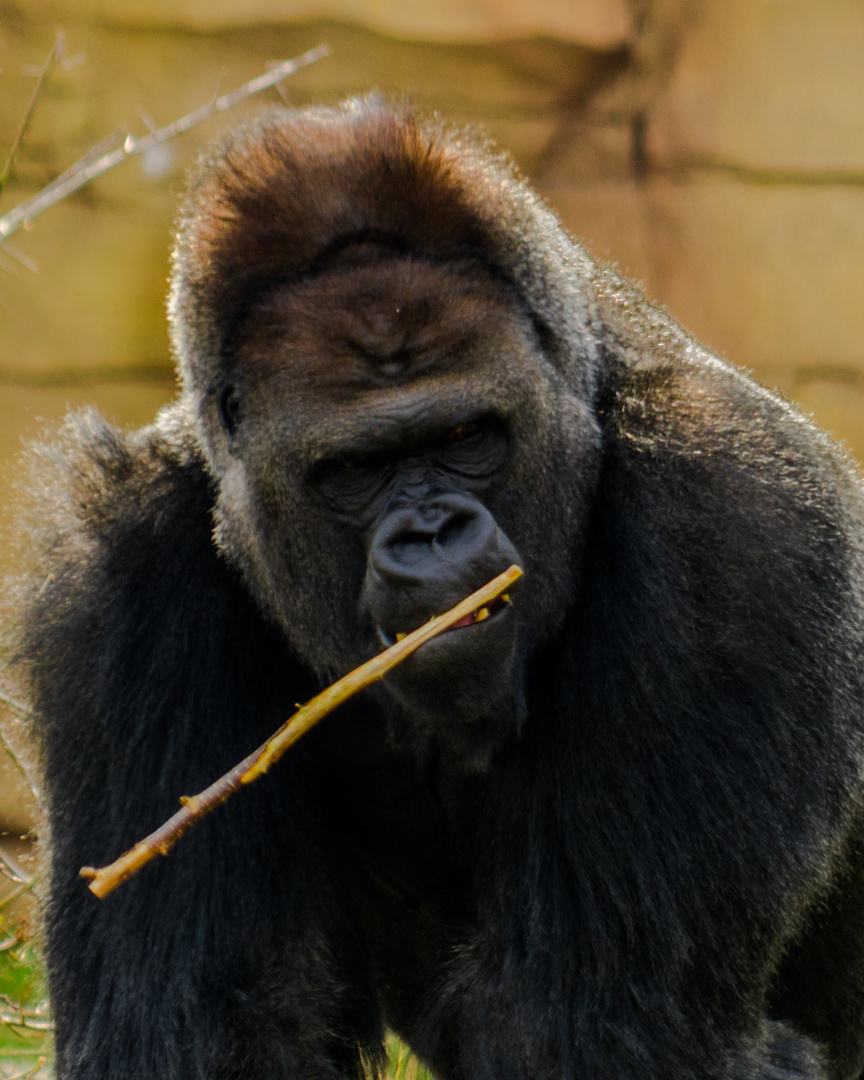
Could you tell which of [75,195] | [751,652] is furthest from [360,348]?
[75,195]

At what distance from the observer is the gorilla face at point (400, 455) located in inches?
128

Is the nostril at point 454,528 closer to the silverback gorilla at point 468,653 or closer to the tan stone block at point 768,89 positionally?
the silverback gorilla at point 468,653

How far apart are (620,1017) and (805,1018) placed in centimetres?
99

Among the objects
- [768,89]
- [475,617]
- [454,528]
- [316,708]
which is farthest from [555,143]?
[316,708]

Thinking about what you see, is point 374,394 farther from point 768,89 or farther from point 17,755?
point 768,89

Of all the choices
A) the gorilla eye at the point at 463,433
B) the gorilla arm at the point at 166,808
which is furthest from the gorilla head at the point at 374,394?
the gorilla arm at the point at 166,808

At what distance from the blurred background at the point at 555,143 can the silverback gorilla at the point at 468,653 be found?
604cm

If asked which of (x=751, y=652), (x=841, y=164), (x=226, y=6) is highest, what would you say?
(x=226, y=6)

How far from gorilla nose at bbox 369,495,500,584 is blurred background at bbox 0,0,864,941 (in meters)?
6.73

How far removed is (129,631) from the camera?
3.79 m

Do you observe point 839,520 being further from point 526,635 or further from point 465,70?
point 465,70

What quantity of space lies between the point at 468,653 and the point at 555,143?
809cm

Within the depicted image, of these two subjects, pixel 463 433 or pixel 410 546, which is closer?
pixel 410 546

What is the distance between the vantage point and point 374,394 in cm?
342
